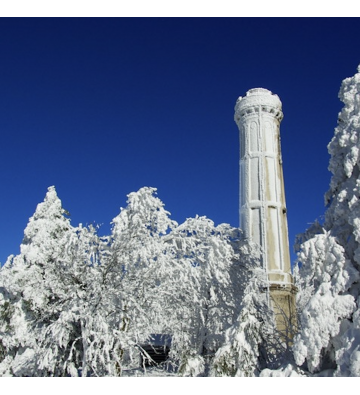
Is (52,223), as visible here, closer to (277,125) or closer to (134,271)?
(134,271)

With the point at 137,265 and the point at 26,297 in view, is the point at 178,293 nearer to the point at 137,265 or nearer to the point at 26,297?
the point at 137,265

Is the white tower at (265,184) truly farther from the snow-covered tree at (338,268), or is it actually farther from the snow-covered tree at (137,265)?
the snow-covered tree at (338,268)

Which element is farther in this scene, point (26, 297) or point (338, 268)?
point (26, 297)

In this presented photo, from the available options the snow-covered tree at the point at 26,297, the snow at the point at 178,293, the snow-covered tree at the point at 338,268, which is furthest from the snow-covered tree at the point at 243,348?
the snow-covered tree at the point at 26,297

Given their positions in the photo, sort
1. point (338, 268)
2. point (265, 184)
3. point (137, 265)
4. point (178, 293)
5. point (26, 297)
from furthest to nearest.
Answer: point (265, 184)
point (26, 297)
point (178, 293)
point (137, 265)
point (338, 268)

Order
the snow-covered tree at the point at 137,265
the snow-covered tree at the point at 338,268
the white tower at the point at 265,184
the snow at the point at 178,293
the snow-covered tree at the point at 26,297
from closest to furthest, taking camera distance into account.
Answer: the snow-covered tree at the point at 338,268
the snow at the point at 178,293
the snow-covered tree at the point at 137,265
the snow-covered tree at the point at 26,297
the white tower at the point at 265,184

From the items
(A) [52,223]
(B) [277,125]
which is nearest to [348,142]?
(A) [52,223]

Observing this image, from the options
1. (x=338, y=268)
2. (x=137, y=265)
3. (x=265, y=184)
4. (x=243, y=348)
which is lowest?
Answer: (x=243, y=348)

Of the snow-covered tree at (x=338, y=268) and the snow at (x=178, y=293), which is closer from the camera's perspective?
the snow-covered tree at (x=338, y=268)

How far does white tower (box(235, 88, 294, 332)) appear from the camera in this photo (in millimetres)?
24172

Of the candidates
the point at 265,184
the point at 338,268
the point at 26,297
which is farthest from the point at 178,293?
the point at 265,184

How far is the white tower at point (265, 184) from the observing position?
2417cm

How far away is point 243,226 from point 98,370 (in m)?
14.4

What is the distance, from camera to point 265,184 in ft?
85.8
